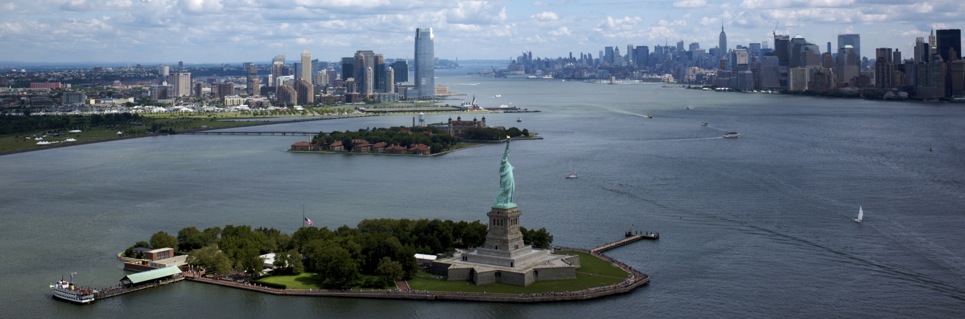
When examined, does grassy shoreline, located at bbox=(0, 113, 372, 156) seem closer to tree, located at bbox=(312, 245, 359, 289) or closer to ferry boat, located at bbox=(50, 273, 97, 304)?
ferry boat, located at bbox=(50, 273, 97, 304)

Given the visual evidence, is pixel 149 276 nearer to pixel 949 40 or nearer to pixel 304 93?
pixel 304 93

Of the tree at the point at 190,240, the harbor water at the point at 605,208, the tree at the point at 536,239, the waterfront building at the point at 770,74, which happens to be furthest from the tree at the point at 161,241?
the waterfront building at the point at 770,74

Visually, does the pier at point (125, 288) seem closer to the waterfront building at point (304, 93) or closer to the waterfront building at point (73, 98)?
the waterfront building at point (73, 98)

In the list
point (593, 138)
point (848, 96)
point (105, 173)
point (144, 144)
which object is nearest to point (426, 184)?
point (105, 173)

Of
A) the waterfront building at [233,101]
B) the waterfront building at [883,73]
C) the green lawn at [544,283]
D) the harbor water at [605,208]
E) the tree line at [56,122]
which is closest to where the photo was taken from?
the harbor water at [605,208]

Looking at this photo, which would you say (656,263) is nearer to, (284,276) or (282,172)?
(284,276)
